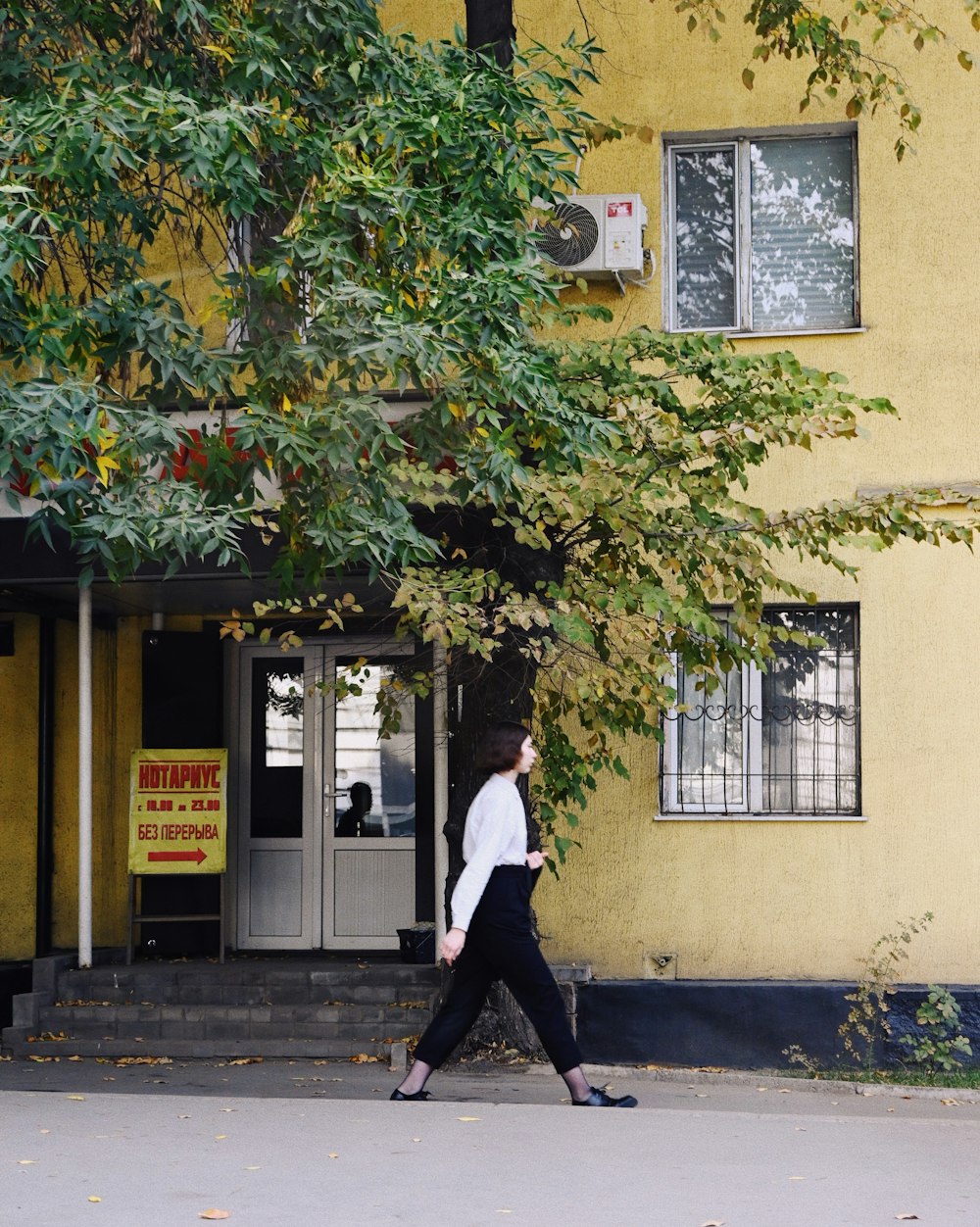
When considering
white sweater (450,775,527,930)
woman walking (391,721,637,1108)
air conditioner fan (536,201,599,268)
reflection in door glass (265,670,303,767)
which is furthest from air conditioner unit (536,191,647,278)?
white sweater (450,775,527,930)

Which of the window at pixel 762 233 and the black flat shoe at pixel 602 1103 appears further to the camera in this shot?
the window at pixel 762 233

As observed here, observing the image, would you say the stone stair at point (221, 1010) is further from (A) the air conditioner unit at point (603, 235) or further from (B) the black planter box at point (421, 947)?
(A) the air conditioner unit at point (603, 235)

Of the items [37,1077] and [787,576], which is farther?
[787,576]

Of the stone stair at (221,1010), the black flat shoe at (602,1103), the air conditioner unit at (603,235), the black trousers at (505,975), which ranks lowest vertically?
the stone stair at (221,1010)

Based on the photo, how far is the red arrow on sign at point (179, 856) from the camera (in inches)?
441

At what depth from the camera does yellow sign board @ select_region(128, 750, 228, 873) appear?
36.8 feet

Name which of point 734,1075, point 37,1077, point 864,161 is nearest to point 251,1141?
point 37,1077

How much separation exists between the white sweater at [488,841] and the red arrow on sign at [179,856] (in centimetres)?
469

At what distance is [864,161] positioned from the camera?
407 inches

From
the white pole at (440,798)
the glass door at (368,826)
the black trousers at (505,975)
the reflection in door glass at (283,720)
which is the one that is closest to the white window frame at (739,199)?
the white pole at (440,798)

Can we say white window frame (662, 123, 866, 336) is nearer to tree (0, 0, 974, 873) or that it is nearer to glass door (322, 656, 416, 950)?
tree (0, 0, 974, 873)

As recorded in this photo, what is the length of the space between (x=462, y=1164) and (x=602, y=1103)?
4.02 feet

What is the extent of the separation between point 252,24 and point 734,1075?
250 inches

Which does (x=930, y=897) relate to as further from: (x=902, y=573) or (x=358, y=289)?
(x=358, y=289)
